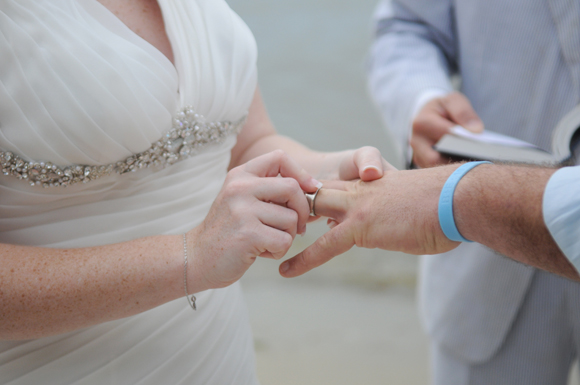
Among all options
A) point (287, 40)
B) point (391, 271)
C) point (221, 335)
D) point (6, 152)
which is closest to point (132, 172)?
point (6, 152)

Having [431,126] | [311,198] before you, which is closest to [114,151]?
[311,198]

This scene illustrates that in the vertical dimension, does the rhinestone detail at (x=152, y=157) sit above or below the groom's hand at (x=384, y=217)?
above

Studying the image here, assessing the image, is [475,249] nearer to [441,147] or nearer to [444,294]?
[444,294]

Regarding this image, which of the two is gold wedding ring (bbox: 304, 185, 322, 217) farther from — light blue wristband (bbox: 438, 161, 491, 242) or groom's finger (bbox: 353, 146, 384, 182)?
light blue wristband (bbox: 438, 161, 491, 242)

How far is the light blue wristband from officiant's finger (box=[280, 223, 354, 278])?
190 mm

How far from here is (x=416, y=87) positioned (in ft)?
5.41

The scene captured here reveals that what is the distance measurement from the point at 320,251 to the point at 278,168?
0.19m

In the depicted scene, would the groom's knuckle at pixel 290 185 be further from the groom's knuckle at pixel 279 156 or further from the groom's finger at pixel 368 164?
the groom's finger at pixel 368 164

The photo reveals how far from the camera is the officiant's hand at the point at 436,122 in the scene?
55.7 inches

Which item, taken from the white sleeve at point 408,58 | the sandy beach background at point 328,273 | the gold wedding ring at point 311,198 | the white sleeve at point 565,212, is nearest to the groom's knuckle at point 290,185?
the gold wedding ring at point 311,198


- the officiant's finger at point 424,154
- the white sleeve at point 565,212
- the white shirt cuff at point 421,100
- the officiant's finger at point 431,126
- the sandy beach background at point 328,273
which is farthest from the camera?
the sandy beach background at point 328,273

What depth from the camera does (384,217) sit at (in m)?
0.96

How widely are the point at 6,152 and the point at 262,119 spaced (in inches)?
25.9

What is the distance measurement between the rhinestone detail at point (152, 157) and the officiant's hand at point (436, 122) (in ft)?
2.01
